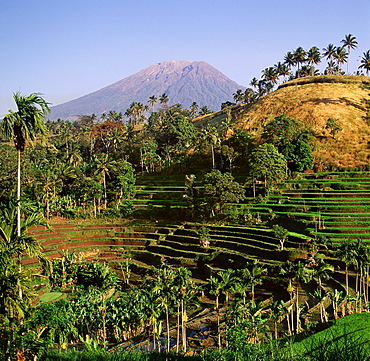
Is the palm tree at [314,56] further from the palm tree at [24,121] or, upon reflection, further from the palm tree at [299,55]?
the palm tree at [24,121]

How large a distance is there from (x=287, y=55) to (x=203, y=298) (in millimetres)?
84281

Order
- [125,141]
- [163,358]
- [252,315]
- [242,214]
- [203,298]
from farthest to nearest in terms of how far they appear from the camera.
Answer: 1. [125,141]
2. [242,214]
3. [203,298]
4. [252,315]
5. [163,358]

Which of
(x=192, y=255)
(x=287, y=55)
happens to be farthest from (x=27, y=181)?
(x=287, y=55)

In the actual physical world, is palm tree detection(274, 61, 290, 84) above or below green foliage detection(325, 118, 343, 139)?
above

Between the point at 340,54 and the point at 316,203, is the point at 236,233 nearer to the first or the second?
the point at 316,203

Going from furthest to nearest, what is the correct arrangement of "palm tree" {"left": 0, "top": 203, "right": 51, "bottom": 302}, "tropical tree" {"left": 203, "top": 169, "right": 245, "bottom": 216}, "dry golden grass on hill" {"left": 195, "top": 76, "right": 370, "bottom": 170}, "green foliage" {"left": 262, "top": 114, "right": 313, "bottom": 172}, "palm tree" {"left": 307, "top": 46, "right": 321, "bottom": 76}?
1. "palm tree" {"left": 307, "top": 46, "right": 321, "bottom": 76}
2. "dry golden grass on hill" {"left": 195, "top": 76, "right": 370, "bottom": 170}
3. "green foliage" {"left": 262, "top": 114, "right": 313, "bottom": 172}
4. "tropical tree" {"left": 203, "top": 169, "right": 245, "bottom": 216}
5. "palm tree" {"left": 0, "top": 203, "right": 51, "bottom": 302}

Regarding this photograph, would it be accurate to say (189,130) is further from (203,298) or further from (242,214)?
(203,298)

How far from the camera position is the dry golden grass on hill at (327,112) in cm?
6738

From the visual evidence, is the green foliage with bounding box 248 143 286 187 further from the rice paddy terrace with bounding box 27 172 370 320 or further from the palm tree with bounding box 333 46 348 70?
the palm tree with bounding box 333 46 348 70

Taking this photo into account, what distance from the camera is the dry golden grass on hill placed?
221 feet

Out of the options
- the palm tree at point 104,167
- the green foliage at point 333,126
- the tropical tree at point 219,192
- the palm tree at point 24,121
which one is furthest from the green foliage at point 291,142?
the palm tree at point 24,121

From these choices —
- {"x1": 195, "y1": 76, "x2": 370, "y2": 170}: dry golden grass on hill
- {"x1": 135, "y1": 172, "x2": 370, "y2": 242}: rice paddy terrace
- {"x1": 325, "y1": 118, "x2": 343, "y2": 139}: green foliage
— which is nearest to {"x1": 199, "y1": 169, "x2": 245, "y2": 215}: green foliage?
{"x1": 135, "y1": 172, "x2": 370, "y2": 242}: rice paddy terrace

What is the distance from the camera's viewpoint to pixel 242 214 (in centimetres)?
5169

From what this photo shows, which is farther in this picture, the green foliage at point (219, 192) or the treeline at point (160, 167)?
the treeline at point (160, 167)
